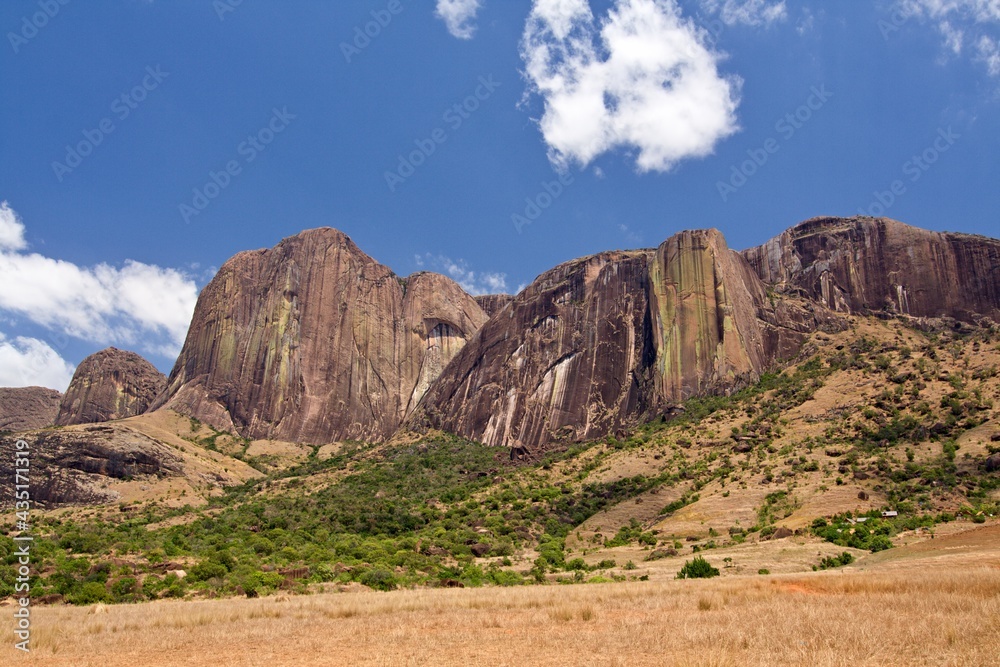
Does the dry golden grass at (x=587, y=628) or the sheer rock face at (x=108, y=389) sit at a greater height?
the sheer rock face at (x=108, y=389)

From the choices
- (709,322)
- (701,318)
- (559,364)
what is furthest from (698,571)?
(559,364)

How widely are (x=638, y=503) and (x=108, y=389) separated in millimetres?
133104

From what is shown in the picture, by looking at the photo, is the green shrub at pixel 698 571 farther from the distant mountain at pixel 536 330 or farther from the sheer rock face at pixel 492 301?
the sheer rock face at pixel 492 301

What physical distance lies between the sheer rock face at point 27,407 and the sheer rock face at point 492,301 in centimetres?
11099

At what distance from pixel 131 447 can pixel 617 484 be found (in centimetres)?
6279

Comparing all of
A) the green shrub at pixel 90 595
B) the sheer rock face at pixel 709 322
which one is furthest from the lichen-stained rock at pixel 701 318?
Result: the green shrub at pixel 90 595

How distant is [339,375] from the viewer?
130875mm

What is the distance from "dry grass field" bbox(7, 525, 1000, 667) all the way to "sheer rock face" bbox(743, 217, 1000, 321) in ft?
270

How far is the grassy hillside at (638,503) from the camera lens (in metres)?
35.2

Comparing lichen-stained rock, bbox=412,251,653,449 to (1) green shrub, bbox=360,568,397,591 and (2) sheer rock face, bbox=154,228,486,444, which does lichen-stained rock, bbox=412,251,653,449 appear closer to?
(2) sheer rock face, bbox=154,228,486,444

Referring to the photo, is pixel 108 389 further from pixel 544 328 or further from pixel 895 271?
pixel 895 271

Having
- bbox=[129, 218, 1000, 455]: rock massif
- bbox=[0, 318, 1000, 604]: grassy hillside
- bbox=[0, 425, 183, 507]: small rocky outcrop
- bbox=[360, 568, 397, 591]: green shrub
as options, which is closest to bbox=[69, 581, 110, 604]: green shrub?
bbox=[0, 318, 1000, 604]: grassy hillside

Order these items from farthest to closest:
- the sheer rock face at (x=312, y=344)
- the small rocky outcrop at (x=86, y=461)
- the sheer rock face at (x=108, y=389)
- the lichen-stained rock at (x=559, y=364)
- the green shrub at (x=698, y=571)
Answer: the sheer rock face at (x=108, y=389) → the sheer rock face at (x=312, y=344) → the lichen-stained rock at (x=559, y=364) → the small rocky outcrop at (x=86, y=461) → the green shrub at (x=698, y=571)

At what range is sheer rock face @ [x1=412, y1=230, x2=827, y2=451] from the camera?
86.7 metres
